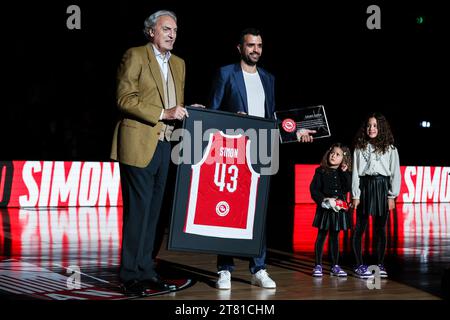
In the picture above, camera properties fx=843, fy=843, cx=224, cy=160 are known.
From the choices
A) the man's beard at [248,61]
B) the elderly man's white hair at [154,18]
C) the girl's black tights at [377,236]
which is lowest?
the girl's black tights at [377,236]

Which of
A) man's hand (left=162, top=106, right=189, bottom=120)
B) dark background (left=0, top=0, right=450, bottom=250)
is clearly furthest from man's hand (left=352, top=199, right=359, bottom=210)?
dark background (left=0, top=0, right=450, bottom=250)

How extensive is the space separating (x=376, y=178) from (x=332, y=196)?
42 centimetres

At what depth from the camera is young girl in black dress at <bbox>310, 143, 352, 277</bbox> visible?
730 cm

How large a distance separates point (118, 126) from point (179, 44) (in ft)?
66.4

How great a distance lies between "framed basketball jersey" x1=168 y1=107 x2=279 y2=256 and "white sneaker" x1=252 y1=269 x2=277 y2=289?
0.83 feet

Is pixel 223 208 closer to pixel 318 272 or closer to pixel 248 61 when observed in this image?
pixel 248 61

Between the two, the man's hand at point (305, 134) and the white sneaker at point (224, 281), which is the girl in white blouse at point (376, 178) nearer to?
the man's hand at point (305, 134)

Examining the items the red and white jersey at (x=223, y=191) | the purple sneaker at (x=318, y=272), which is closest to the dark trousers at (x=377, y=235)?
the purple sneaker at (x=318, y=272)

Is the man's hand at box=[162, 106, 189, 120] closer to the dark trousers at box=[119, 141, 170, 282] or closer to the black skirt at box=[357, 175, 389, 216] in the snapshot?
the dark trousers at box=[119, 141, 170, 282]

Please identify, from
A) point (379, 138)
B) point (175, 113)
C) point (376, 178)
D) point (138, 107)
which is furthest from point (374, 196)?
point (138, 107)

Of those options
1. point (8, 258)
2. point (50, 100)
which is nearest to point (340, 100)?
point (50, 100)

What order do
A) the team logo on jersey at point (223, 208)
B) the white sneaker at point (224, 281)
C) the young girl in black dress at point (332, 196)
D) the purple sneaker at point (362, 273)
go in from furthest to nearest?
1. the young girl in black dress at point (332, 196)
2. the purple sneaker at point (362, 273)
3. the white sneaker at point (224, 281)
4. the team logo on jersey at point (223, 208)

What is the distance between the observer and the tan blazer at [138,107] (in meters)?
5.75

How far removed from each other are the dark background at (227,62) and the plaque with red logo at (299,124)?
1610 centimetres
